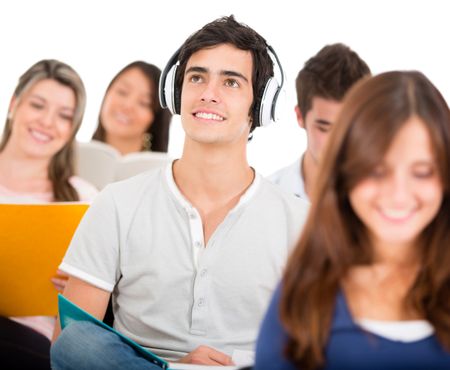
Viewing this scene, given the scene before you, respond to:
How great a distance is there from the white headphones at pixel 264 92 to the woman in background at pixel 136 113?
222cm

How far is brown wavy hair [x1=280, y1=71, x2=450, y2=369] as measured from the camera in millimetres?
1459

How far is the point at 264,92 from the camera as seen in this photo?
2463mm

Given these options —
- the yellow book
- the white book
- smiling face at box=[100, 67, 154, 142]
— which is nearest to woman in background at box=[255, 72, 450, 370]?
the yellow book

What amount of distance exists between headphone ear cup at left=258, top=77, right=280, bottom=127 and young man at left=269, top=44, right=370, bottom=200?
2.49 feet

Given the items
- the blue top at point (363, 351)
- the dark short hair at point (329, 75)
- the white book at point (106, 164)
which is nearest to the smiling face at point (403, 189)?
the blue top at point (363, 351)

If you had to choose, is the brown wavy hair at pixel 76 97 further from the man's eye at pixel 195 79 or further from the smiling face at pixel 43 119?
the man's eye at pixel 195 79

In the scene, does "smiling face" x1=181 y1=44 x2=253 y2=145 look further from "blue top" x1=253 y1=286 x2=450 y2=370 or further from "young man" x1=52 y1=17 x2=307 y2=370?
"blue top" x1=253 y1=286 x2=450 y2=370

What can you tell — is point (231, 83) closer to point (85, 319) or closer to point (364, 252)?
point (85, 319)

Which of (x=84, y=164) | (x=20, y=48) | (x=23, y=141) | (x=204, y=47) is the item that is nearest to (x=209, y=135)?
(x=204, y=47)

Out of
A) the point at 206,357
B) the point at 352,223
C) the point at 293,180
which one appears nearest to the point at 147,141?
the point at 293,180

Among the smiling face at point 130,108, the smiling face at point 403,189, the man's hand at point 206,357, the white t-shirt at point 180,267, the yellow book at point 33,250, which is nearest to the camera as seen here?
the smiling face at point 403,189

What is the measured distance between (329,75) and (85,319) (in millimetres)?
1609

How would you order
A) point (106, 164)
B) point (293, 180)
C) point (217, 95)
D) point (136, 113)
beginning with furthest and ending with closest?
1. point (136, 113)
2. point (106, 164)
3. point (293, 180)
4. point (217, 95)

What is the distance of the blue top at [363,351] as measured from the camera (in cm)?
147
